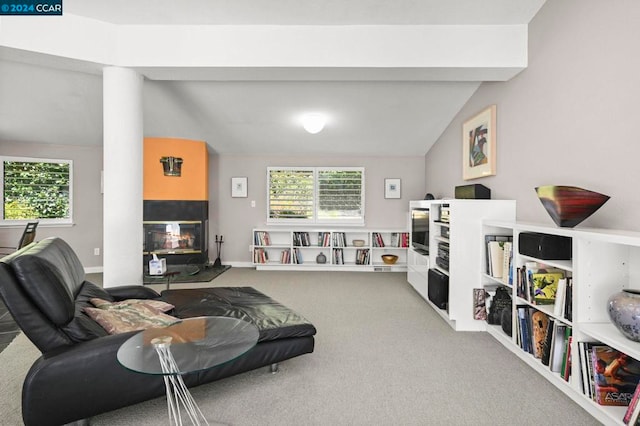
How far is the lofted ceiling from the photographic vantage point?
2.90 metres

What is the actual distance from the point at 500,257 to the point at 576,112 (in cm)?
128

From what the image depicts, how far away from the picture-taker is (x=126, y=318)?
2.01 m

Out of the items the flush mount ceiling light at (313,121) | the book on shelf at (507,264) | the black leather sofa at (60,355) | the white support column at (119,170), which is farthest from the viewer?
the flush mount ceiling light at (313,121)

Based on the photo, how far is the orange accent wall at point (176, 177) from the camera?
5387mm

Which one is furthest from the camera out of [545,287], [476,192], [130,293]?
[476,192]

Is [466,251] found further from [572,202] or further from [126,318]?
[126,318]

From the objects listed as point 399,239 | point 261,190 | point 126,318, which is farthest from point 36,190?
point 399,239

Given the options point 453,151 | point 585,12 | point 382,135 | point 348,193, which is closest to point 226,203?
point 348,193

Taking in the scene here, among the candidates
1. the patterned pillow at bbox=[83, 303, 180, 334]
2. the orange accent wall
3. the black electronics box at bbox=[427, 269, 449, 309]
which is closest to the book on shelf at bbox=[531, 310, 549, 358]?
the black electronics box at bbox=[427, 269, 449, 309]

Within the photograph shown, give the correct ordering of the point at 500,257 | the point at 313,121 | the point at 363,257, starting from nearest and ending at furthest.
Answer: the point at 500,257 → the point at 313,121 → the point at 363,257

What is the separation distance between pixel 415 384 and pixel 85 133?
5643 mm

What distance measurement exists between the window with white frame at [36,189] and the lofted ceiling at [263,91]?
1.33ft

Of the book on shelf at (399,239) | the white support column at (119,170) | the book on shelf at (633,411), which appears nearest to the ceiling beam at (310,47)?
the white support column at (119,170)

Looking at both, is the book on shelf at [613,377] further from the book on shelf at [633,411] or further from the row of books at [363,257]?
the row of books at [363,257]
